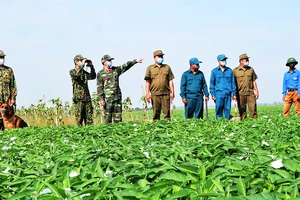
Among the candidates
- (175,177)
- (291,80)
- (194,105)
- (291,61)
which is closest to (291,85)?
(291,80)

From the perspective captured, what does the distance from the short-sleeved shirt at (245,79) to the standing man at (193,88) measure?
38.4 inches

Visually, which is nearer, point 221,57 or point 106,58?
point 106,58

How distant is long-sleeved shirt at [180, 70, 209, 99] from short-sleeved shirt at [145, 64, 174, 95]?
379 mm

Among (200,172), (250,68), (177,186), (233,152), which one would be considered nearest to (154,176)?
(200,172)

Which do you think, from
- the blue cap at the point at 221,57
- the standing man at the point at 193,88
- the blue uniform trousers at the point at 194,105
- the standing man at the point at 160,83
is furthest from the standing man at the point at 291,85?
the standing man at the point at 160,83

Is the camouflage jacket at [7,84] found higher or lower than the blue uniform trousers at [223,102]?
higher

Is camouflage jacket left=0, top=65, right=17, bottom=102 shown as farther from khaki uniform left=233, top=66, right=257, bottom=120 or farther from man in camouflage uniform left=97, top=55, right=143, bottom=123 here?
khaki uniform left=233, top=66, right=257, bottom=120

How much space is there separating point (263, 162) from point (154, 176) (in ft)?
2.11

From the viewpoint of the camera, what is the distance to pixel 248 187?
7.29 feet

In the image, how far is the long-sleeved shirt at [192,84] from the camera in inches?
462

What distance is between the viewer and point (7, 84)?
1191cm

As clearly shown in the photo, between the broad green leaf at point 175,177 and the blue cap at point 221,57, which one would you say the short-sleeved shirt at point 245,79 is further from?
the broad green leaf at point 175,177

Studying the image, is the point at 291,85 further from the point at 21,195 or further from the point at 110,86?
the point at 21,195

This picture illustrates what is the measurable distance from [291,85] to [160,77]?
4.32 metres
